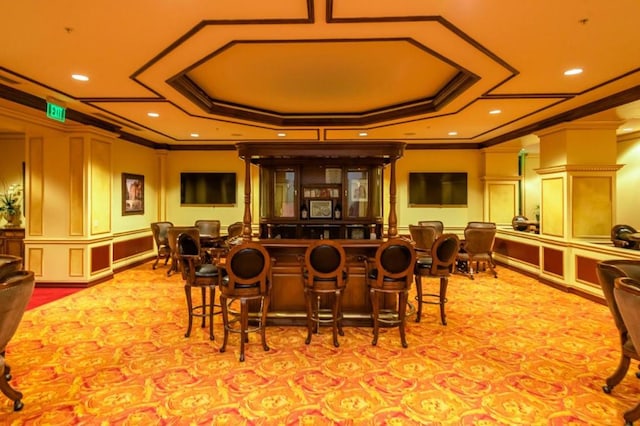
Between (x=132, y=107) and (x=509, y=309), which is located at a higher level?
(x=132, y=107)

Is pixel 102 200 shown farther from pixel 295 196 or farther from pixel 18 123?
pixel 295 196

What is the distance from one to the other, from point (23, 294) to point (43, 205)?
451cm

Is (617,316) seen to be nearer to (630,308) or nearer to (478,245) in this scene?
(630,308)

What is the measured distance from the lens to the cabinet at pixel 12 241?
250 inches

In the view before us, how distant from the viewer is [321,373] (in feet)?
9.99

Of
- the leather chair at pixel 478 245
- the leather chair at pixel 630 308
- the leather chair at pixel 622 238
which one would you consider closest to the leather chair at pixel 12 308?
the leather chair at pixel 630 308

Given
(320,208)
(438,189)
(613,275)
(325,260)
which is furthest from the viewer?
(438,189)

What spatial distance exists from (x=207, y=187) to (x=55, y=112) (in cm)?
440

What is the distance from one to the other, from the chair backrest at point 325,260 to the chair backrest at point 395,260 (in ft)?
1.29

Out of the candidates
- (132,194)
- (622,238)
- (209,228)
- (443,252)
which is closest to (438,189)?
(622,238)

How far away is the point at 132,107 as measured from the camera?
535 cm

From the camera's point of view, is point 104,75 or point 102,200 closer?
point 104,75

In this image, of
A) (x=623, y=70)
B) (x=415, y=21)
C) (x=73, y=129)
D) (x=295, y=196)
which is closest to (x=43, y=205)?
(x=73, y=129)

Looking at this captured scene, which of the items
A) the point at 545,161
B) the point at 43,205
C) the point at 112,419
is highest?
the point at 545,161
